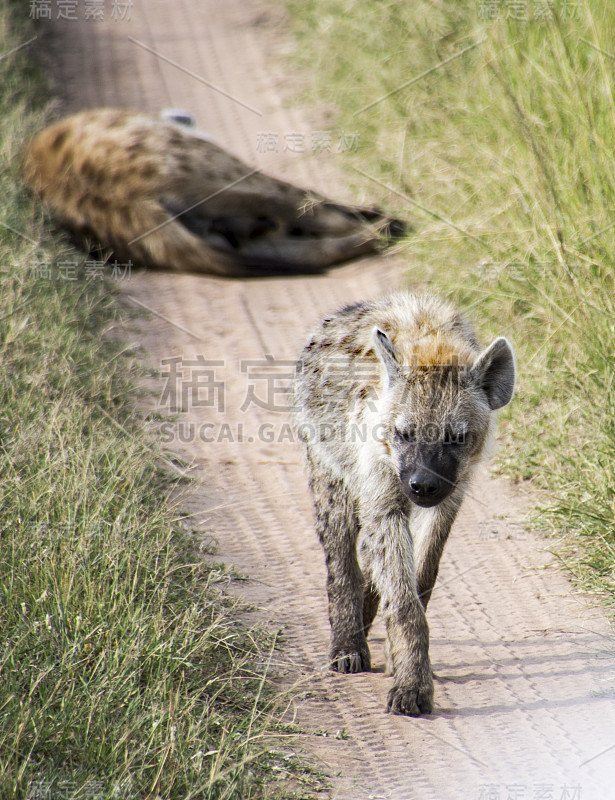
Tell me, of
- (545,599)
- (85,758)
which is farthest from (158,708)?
(545,599)

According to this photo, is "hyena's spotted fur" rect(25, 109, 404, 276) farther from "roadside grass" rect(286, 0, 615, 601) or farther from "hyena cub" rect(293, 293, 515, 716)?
"hyena cub" rect(293, 293, 515, 716)

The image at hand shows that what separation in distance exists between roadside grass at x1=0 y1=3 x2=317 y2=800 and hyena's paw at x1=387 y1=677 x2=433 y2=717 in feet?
1.10

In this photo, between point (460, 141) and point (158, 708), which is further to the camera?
point (460, 141)

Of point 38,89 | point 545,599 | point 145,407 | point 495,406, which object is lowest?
point 545,599

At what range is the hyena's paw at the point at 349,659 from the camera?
2.95 metres

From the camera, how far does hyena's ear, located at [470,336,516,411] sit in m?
2.80

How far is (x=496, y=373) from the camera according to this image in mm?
2863

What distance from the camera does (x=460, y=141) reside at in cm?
532

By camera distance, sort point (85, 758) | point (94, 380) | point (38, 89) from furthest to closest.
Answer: point (38, 89) < point (94, 380) < point (85, 758)

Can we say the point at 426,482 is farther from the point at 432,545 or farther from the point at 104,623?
the point at 104,623

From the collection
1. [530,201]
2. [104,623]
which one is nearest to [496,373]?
[104,623]

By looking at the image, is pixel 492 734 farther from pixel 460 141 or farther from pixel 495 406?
pixel 460 141

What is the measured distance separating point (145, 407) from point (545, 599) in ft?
6.27

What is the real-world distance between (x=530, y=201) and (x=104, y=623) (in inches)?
120
